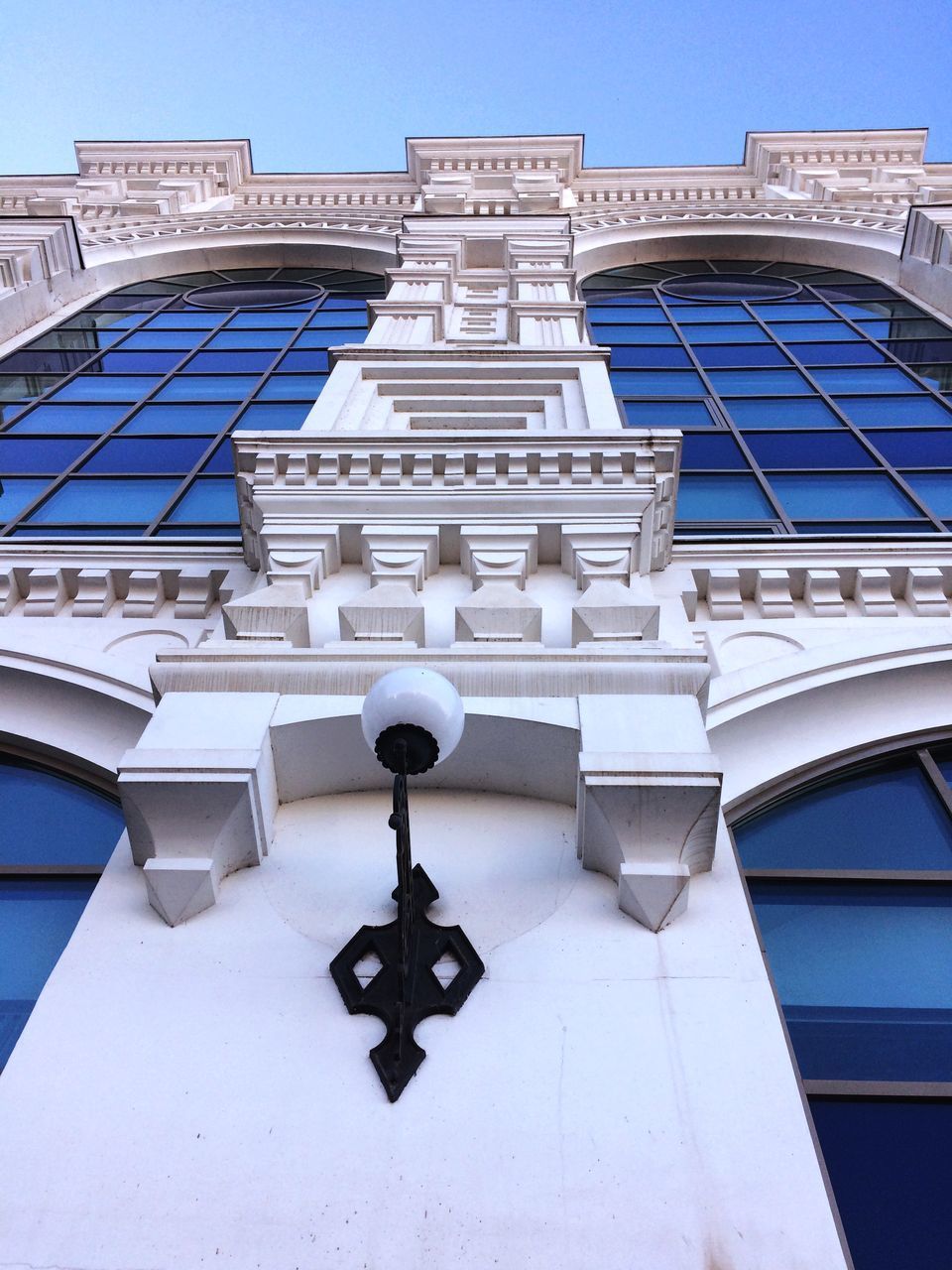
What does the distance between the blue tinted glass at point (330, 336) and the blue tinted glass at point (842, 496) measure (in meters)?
7.75

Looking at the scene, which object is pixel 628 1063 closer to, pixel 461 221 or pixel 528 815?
pixel 528 815

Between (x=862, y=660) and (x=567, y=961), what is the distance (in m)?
3.19

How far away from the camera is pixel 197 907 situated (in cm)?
459

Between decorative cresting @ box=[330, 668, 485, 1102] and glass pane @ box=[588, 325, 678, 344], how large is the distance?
12.2m

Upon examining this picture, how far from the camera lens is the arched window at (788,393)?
32.7 feet

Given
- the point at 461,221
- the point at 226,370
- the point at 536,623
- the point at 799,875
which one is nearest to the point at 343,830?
the point at 536,623

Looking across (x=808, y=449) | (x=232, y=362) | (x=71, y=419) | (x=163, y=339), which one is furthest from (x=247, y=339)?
(x=808, y=449)

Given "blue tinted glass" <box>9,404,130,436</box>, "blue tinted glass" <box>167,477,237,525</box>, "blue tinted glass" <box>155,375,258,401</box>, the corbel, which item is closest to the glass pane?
"blue tinted glass" <box>155,375,258,401</box>

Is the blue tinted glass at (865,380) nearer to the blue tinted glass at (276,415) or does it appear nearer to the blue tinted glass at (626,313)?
the blue tinted glass at (626,313)

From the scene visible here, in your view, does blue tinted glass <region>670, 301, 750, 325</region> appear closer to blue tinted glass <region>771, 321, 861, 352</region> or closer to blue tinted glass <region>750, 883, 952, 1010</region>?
blue tinted glass <region>771, 321, 861, 352</region>

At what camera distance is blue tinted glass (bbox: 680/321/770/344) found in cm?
1530

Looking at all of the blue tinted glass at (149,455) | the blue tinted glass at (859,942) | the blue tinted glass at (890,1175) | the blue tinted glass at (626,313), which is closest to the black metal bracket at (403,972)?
the blue tinted glass at (890,1175)

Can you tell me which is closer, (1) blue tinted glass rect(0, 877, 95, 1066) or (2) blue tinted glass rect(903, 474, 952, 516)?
(1) blue tinted glass rect(0, 877, 95, 1066)

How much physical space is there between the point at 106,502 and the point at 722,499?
5514 mm
